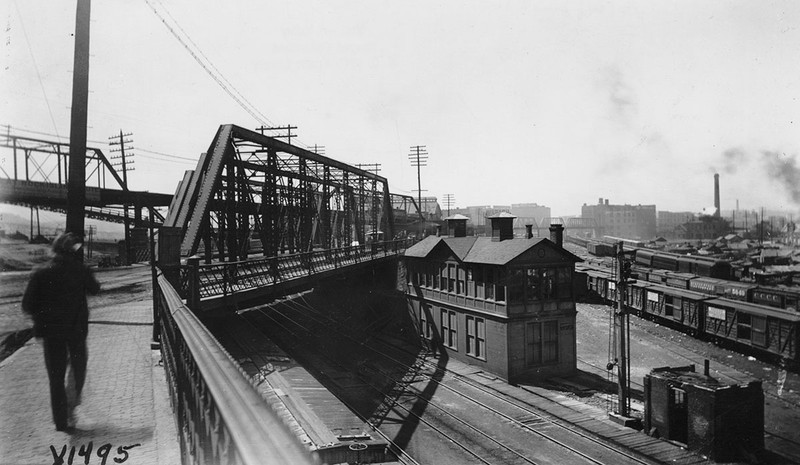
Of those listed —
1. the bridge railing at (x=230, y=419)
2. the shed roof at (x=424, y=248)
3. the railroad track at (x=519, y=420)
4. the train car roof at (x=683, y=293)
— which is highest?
the bridge railing at (x=230, y=419)

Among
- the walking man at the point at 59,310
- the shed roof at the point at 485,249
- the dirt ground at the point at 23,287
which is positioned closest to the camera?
the walking man at the point at 59,310

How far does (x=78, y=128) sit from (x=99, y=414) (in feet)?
18.6

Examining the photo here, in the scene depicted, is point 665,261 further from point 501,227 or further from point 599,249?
point 501,227

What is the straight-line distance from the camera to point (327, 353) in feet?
90.3

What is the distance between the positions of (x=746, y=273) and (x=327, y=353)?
39903 mm

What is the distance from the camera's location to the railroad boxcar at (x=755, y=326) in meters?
24.5

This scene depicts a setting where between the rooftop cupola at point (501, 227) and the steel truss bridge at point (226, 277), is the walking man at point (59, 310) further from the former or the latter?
the rooftop cupola at point (501, 227)

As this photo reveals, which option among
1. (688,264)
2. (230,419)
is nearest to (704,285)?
(688,264)

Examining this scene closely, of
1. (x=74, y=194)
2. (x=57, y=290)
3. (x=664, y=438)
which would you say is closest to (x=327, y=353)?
(x=664, y=438)

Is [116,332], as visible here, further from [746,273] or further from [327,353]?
[746,273]

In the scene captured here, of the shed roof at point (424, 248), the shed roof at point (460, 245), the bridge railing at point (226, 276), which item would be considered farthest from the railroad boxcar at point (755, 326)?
the bridge railing at point (226, 276)

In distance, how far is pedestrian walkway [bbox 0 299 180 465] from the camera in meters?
4.95

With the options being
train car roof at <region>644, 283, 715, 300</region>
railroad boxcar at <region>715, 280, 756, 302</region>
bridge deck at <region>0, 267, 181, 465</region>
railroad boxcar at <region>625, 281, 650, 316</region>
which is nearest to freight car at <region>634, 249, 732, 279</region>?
railroad boxcar at <region>625, 281, 650, 316</region>

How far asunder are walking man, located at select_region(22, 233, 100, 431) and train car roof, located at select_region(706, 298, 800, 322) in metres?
30.7
